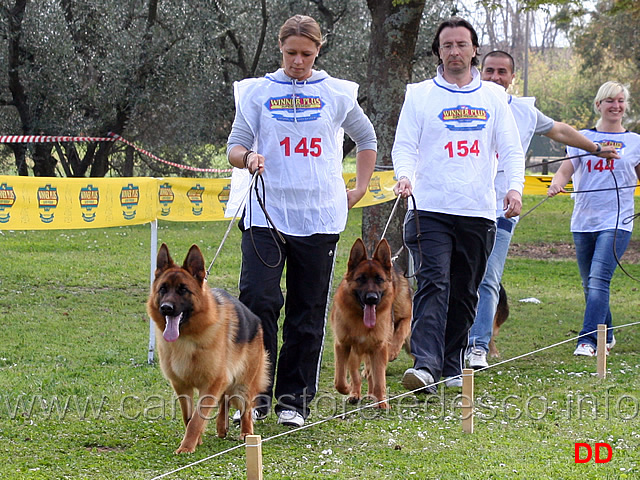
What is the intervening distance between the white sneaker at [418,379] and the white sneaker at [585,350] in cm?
273

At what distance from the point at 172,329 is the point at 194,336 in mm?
159

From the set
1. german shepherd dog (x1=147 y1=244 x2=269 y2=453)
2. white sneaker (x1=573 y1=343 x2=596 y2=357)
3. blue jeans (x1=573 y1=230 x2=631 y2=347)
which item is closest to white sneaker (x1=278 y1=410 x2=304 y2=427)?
german shepherd dog (x1=147 y1=244 x2=269 y2=453)

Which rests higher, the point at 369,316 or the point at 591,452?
the point at 369,316

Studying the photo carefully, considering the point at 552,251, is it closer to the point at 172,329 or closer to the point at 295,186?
the point at 295,186

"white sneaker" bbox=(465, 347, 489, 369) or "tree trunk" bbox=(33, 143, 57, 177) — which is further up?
"tree trunk" bbox=(33, 143, 57, 177)

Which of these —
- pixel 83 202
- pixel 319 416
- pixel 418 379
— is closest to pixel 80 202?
pixel 83 202

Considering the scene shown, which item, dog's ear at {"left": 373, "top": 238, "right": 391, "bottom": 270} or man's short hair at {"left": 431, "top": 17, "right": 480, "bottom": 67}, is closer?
man's short hair at {"left": 431, "top": 17, "right": 480, "bottom": 67}

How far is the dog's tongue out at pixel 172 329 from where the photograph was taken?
446 centimetres

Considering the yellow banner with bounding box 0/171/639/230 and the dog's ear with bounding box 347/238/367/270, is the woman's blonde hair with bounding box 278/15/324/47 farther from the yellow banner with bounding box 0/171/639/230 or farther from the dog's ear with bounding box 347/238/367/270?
the yellow banner with bounding box 0/171/639/230

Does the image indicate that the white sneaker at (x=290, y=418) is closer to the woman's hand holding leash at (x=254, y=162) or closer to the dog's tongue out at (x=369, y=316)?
the dog's tongue out at (x=369, y=316)

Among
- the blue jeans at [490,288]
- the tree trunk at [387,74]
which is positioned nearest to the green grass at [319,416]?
the blue jeans at [490,288]

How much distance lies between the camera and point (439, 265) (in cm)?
578

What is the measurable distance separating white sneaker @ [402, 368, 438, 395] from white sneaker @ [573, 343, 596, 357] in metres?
2.73

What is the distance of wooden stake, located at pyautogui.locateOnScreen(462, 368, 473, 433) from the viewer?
4.73m
